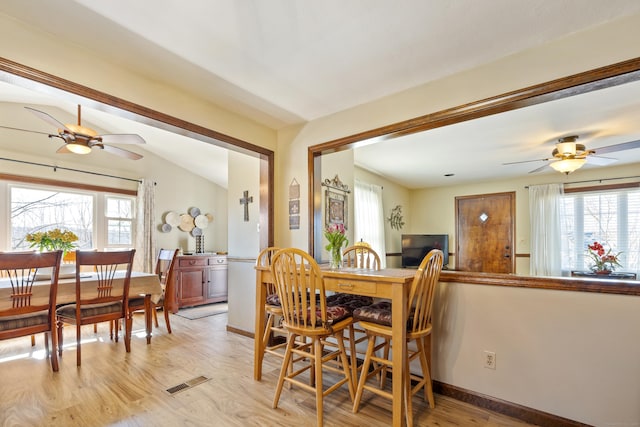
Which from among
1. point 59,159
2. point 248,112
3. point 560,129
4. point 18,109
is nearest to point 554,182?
point 560,129

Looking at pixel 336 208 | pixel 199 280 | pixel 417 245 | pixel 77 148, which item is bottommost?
pixel 199 280

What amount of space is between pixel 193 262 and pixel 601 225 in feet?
21.5

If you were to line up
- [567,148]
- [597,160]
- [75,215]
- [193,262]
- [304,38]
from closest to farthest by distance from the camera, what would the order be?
[304,38] < [567,148] < [597,160] < [75,215] < [193,262]

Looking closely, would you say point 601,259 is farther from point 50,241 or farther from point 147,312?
point 50,241

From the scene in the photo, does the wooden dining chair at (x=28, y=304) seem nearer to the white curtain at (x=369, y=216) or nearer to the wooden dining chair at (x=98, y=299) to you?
the wooden dining chair at (x=98, y=299)

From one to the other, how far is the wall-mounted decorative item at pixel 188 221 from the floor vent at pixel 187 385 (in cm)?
375

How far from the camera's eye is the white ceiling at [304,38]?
5.41ft

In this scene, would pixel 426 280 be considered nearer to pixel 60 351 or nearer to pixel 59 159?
pixel 60 351

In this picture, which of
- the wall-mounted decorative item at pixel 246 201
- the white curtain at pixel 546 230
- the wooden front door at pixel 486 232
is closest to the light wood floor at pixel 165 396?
the wall-mounted decorative item at pixel 246 201

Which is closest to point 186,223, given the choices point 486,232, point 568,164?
point 486,232

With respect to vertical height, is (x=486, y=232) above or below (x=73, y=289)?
above

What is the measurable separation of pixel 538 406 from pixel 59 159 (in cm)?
606

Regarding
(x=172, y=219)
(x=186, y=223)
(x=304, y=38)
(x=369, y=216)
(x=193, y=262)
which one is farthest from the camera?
(x=186, y=223)

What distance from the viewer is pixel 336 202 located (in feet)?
13.3
